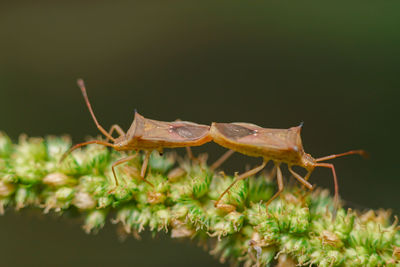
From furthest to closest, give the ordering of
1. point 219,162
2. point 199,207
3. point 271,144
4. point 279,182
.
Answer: point 219,162 < point 271,144 < point 279,182 < point 199,207

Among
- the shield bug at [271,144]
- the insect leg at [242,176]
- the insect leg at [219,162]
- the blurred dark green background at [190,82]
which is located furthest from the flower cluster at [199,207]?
the blurred dark green background at [190,82]

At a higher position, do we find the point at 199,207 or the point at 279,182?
the point at 279,182

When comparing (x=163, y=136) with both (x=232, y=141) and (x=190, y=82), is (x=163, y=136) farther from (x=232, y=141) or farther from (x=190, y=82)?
(x=190, y=82)

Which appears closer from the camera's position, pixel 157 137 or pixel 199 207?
pixel 199 207

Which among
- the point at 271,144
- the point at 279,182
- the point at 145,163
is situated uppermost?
the point at 271,144

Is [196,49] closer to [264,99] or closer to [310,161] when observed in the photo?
[264,99]

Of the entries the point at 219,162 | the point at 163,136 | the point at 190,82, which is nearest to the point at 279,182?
the point at 219,162
